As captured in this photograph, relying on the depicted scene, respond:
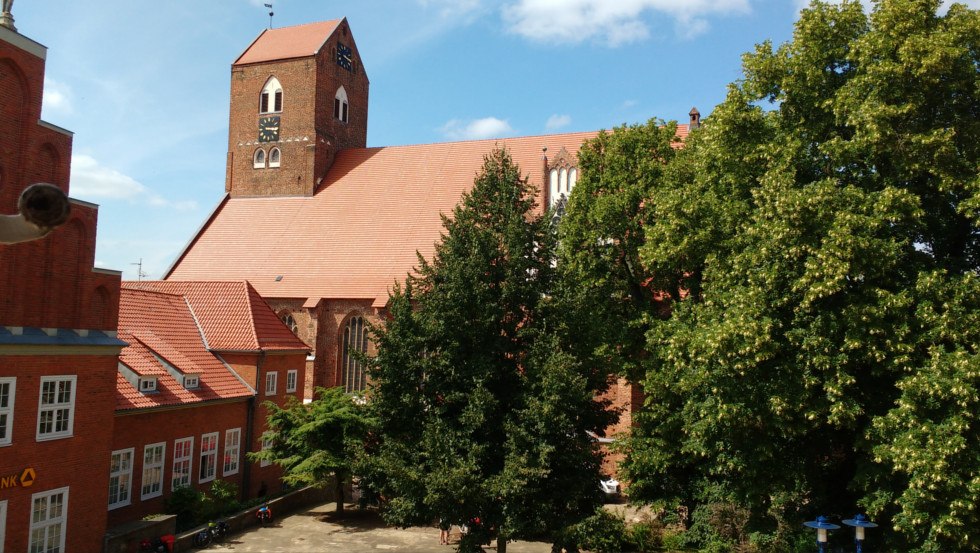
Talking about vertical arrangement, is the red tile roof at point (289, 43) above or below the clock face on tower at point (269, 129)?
above

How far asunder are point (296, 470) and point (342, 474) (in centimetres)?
154

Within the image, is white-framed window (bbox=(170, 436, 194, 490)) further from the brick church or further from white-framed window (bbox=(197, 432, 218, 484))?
the brick church

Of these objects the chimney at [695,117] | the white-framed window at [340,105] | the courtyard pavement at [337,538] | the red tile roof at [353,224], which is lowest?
the courtyard pavement at [337,538]

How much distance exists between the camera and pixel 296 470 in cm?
2098

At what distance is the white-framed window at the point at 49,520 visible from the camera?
14828mm

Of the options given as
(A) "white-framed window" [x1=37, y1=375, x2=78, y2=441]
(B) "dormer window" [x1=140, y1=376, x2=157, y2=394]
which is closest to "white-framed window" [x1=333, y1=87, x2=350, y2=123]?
(B) "dormer window" [x1=140, y1=376, x2=157, y2=394]

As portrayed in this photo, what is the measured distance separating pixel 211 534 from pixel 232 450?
4.78 meters

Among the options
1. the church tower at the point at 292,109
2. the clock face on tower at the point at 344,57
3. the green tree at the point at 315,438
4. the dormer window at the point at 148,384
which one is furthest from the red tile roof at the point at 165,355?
the clock face on tower at the point at 344,57

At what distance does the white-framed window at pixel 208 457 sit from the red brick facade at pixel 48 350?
5169 mm

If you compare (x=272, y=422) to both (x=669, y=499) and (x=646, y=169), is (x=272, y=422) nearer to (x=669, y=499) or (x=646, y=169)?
(x=669, y=499)

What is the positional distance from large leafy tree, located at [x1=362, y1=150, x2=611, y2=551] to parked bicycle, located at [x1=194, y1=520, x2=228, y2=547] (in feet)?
19.8

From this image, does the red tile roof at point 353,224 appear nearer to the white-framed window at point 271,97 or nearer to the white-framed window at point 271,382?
the white-framed window at point 271,97

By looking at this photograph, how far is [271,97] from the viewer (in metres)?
39.7

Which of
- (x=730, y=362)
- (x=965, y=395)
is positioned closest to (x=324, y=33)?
(x=730, y=362)
